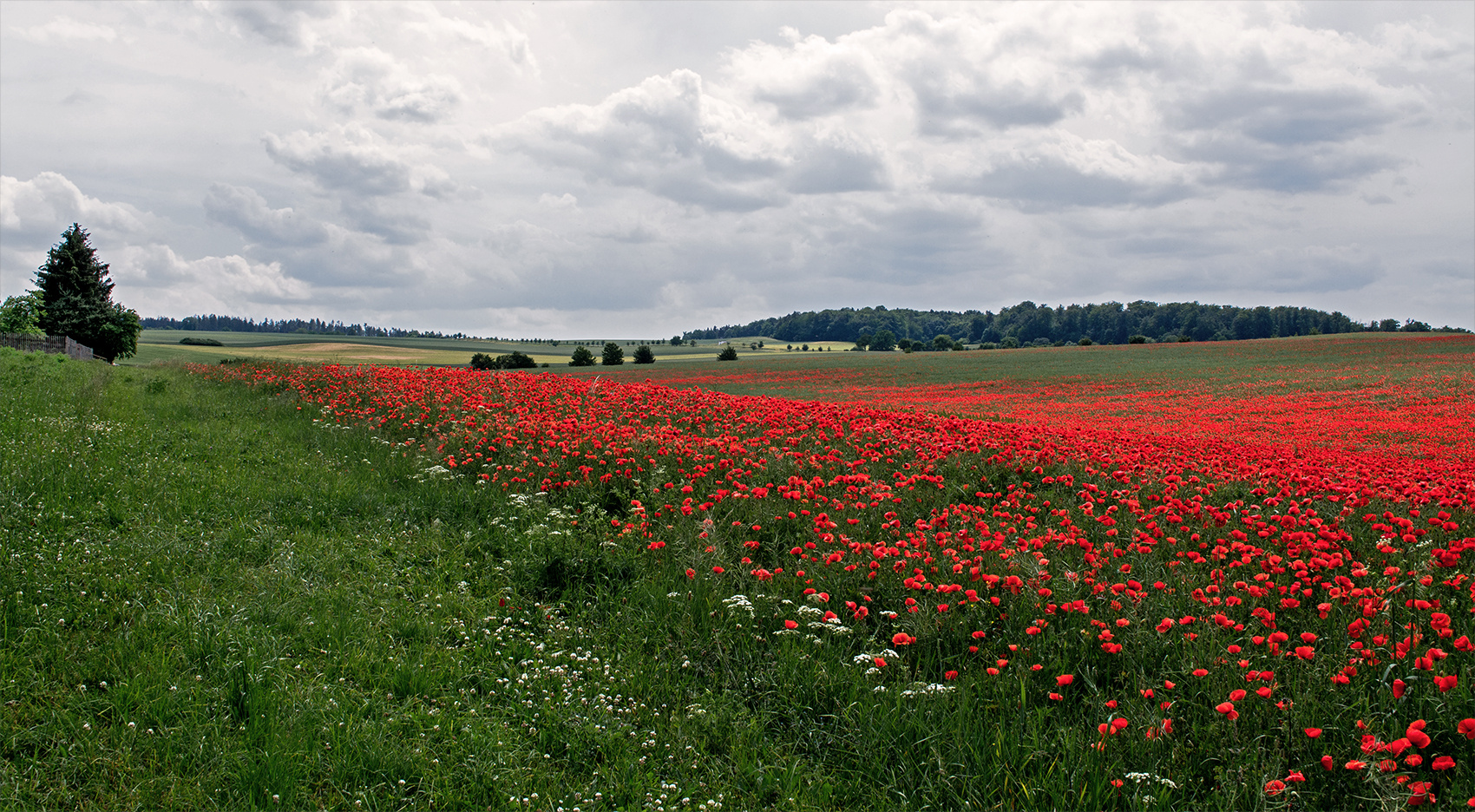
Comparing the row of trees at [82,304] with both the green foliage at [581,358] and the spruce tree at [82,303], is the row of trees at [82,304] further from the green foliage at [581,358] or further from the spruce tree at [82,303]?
the green foliage at [581,358]

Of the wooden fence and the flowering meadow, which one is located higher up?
the wooden fence

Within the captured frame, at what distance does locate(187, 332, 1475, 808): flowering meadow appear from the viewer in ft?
13.0

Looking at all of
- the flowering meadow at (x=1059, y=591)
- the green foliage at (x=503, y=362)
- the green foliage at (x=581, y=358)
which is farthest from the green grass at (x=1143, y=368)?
the flowering meadow at (x=1059, y=591)

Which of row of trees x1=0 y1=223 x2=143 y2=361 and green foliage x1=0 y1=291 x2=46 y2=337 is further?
row of trees x1=0 y1=223 x2=143 y2=361

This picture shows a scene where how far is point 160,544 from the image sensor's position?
6562 millimetres

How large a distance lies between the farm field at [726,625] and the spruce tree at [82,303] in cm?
5313

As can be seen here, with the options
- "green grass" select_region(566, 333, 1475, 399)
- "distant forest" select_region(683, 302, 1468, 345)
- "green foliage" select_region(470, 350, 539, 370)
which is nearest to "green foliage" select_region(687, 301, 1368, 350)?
"distant forest" select_region(683, 302, 1468, 345)

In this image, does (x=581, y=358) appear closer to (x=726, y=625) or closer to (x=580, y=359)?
(x=580, y=359)

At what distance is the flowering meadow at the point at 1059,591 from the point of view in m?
3.96

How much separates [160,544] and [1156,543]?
29.4ft

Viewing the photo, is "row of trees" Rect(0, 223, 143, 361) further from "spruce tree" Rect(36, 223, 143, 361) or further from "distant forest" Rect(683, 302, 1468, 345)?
"distant forest" Rect(683, 302, 1468, 345)

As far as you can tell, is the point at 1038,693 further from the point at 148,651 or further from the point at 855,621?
the point at 148,651

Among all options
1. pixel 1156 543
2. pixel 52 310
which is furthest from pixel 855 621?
pixel 52 310

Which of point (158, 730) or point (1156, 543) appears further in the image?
point (1156, 543)
